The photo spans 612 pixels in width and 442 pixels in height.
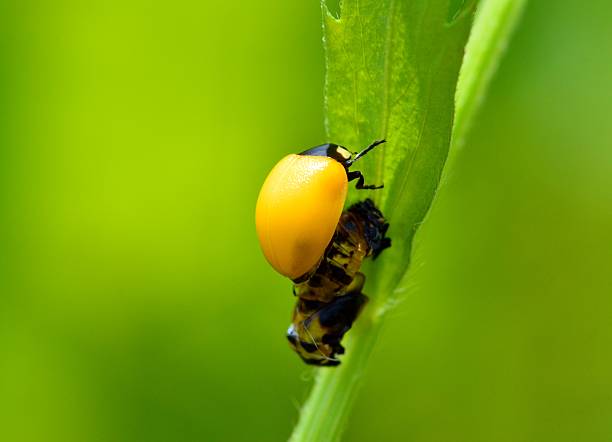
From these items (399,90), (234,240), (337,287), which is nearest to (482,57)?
(399,90)

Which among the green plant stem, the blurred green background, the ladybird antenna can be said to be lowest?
the blurred green background

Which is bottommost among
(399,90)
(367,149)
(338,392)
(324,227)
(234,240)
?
(234,240)

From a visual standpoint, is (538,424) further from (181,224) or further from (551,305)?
(181,224)

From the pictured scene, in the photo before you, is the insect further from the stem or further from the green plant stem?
the green plant stem

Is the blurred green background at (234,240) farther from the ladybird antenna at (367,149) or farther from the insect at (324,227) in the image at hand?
the ladybird antenna at (367,149)

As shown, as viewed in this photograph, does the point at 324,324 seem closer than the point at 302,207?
No

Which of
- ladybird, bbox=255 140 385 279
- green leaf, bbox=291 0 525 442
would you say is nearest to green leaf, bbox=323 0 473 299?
green leaf, bbox=291 0 525 442

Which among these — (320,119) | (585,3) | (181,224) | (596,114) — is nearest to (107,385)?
(181,224)

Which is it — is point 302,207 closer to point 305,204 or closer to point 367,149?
point 305,204
